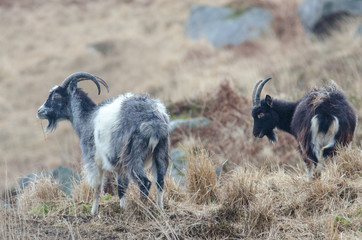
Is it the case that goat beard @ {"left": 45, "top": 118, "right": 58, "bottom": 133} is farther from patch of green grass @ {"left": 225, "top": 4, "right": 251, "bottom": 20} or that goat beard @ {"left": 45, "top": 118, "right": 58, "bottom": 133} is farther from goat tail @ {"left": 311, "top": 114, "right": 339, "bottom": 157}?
patch of green grass @ {"left": 225, "top": 4, "right": 251, "bottom": 20}

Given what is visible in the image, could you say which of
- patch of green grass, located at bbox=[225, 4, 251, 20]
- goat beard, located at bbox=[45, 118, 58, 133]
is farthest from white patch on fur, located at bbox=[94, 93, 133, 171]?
patch of green grass, located at bbox=[225, 4, 251, 20]

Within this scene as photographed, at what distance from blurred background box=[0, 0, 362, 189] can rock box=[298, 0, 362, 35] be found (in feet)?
0.12

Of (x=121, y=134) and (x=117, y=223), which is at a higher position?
(x=121, y=134)

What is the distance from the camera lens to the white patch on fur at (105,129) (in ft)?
22.2

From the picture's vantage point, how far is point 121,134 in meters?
6.61

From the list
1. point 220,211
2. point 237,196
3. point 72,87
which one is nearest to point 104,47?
point 72,87

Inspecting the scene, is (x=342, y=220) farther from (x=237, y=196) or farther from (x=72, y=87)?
(x=72, y=87)

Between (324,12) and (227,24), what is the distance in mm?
5208

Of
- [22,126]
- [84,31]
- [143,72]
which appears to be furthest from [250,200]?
[84,31]

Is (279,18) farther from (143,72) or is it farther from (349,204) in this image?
(349,204)

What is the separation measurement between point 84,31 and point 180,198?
892 inches

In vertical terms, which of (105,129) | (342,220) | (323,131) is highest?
(105,129)

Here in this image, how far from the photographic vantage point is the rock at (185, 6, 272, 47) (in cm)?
→ 2334

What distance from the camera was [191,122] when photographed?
12836mm
